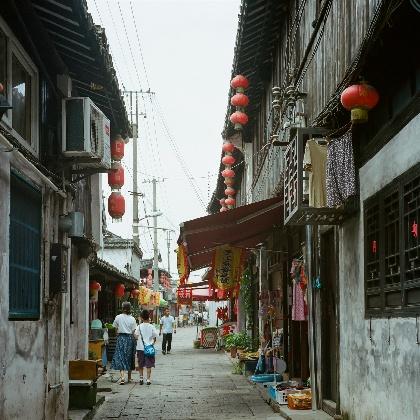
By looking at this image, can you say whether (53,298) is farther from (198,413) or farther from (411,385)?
(411,385)

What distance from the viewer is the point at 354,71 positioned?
9328 mm

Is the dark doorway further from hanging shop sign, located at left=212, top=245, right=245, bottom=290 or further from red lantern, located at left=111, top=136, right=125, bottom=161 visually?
hanging shop sign, located at left=212, top=245, right=245, bottom=290

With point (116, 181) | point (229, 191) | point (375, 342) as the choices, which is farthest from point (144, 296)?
point (375, 342)

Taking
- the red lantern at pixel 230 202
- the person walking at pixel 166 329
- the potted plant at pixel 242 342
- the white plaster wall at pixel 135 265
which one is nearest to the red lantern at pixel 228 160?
the red lantern at pixel 230 202

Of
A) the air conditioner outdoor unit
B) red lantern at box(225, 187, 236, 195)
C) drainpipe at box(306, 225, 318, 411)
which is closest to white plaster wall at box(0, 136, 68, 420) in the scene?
the air conditioner outdoor unit

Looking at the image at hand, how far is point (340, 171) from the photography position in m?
11.1

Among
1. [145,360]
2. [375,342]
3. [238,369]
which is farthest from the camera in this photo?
[238,369]

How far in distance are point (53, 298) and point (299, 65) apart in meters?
7.75

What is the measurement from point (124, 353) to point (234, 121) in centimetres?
788

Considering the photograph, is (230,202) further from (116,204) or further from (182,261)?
(116,204)

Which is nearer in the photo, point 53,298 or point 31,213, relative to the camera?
point 31,213

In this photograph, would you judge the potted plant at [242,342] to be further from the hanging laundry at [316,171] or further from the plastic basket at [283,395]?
the hanging laundry at [316,171]

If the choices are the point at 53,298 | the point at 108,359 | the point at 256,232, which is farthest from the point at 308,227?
the point at 108,359

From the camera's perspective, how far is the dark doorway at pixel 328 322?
14148mm
